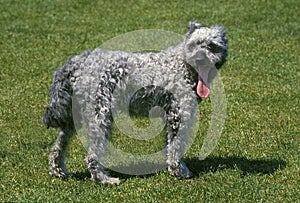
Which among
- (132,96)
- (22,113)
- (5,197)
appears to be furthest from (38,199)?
(22,113)

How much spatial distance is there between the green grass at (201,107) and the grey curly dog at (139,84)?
32cm

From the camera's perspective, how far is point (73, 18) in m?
15.6

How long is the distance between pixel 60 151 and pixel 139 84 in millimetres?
1124

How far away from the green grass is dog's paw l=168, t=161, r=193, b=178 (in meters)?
0.07

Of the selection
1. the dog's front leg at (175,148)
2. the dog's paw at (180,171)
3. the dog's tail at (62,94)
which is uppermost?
the dog's tail at (62,94)

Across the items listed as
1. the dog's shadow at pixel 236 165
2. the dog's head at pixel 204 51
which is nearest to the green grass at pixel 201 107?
the dog's shadow at pixel 236 165

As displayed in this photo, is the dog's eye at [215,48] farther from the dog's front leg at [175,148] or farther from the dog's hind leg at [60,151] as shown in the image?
the dog's hind leg at [60,151]

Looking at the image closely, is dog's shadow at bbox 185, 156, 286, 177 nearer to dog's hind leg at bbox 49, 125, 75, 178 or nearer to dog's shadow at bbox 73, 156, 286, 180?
dog's shadow at bbox 73, 156, 286, 180

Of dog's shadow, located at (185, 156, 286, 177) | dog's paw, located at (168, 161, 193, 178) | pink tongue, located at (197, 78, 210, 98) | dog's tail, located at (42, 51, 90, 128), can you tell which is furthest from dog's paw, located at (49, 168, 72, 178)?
pink tongue, located at (197, 78, 210, 98)

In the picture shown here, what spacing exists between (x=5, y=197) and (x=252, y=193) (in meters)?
2.44

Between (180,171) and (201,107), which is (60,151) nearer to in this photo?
(180,171)

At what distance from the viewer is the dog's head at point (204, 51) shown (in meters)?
6.28

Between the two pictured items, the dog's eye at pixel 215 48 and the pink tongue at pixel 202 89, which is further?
the pink tongue at pixel 202 89

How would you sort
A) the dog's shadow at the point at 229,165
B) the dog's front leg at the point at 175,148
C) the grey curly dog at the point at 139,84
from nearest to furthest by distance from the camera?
the grey curly dog at the point at 139,84, the dog's front leg at the point at 175,148, the dog's shadow at the point at 229,165
